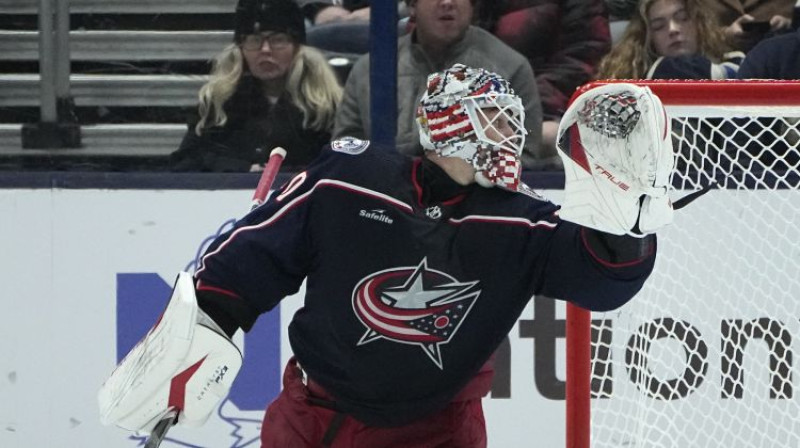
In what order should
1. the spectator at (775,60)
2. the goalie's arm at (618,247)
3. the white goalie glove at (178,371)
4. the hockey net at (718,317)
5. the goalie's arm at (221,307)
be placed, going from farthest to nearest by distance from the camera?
the spectator at (775,60)
the hockey net at (718,317)
the goalie's arm at (221,307)
the white goalie glove at (178,371)
the goalie's arm at (618,247)

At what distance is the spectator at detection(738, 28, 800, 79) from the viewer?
147 inches

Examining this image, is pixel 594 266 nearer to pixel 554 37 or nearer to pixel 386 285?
pixel 386 285

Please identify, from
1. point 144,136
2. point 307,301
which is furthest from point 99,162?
point 307,301

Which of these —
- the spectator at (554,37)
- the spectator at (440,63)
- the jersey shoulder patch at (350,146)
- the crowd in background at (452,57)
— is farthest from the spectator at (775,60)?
the jersey shoulder patch at (350,146)

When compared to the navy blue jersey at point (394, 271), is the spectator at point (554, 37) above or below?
above

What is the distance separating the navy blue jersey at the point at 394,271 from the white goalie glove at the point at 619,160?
0.26 metres

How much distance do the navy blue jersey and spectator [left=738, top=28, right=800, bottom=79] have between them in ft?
4.17

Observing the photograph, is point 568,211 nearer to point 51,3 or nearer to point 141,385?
point 141,385

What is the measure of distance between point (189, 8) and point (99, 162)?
0.50 metres

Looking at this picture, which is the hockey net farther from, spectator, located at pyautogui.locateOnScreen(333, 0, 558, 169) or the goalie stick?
the goalie stick

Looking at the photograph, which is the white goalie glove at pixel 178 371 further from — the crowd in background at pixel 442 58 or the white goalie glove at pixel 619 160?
the crowd in background at pixel 442 58

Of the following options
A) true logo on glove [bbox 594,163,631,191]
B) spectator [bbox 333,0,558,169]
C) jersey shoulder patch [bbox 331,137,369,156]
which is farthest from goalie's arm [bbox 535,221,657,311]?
spectator [bbox 333,0,558,169]

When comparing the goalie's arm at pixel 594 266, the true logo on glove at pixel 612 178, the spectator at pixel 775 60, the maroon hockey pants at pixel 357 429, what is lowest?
the maroon hockey pants at pixel 357 429

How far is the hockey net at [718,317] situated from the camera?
3348 mm
